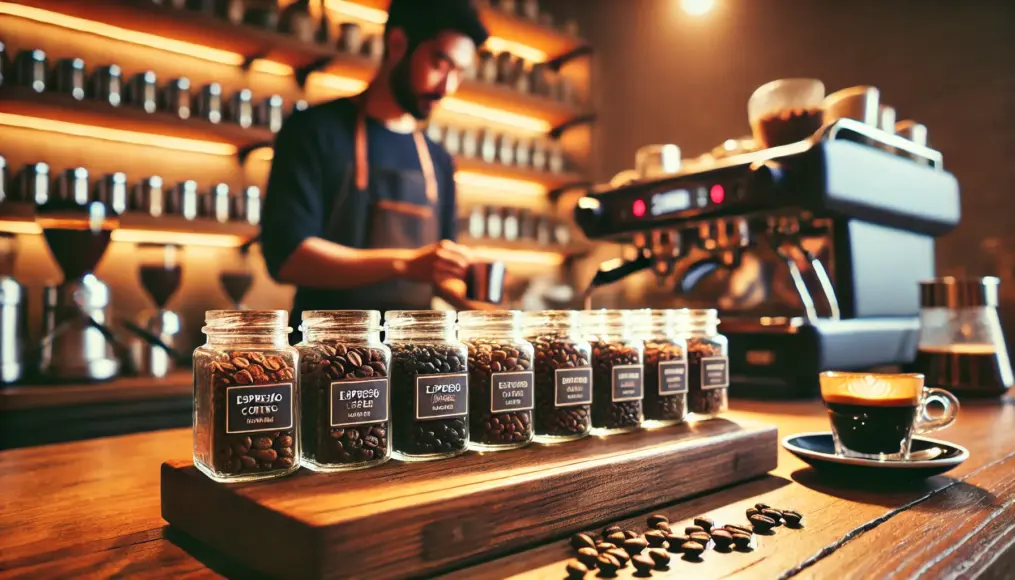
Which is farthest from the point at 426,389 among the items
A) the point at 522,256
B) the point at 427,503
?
the point at 522,256

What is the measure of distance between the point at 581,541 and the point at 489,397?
0.64ft

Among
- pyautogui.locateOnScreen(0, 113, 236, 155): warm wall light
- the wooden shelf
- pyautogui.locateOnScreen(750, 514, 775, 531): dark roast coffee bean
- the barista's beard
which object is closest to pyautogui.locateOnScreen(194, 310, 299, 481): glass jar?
pyautogui.locateOnScreen(750, 514, 775, 531): dark roast coffee bean

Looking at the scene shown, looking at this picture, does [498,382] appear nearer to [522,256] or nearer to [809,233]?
[809,233]

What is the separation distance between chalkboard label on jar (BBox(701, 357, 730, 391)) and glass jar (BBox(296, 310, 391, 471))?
18.8 inches

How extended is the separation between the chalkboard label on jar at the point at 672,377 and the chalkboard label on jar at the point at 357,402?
0.40 meters

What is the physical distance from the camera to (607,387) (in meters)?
0.85

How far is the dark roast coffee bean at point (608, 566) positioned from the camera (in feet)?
1.74

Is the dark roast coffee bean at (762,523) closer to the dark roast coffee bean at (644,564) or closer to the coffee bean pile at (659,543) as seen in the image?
the coffee bean pile at (659,543)

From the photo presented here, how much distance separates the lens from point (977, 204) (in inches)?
98.5

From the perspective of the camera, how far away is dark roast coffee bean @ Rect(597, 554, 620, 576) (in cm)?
53

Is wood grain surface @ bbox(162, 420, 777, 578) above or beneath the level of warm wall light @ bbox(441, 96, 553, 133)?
beneath

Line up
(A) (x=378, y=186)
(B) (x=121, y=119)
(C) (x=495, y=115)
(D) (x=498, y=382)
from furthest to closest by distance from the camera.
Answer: (C) (x=495, y=115) < (B) (x=121, y=119) < (A) (x=378, y=186) < (D) (x=498, y=382)

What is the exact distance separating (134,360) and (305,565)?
2.20 m

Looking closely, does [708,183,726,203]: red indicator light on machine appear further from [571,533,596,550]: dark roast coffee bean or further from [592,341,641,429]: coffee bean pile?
[571,533,596,550]: dark roast coffee bean
